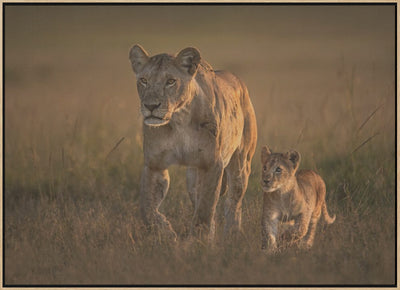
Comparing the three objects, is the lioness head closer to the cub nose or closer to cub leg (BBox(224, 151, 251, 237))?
the cub nose

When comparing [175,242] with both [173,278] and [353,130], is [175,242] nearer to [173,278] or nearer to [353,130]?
[173,278]

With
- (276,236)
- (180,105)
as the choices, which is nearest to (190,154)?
(180,105)

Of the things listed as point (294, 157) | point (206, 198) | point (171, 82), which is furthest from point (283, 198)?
point (171, 82)

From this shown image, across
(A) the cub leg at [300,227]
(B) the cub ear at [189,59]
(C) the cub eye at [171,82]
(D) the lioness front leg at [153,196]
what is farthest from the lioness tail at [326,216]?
(C) the cub eye at [171,82]

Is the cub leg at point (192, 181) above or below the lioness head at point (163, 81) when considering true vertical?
below

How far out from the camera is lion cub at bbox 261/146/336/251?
263 inches

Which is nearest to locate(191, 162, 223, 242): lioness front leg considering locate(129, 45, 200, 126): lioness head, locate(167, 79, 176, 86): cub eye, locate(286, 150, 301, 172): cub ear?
locate(286, 150, 301, 172): cub ear

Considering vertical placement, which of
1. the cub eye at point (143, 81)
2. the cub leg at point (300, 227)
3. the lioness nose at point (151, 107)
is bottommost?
the cub leg at point (300, 227)

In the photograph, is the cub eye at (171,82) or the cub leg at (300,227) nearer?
the cub eye at (171,82)

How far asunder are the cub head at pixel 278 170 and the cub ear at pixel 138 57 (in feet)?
4.68

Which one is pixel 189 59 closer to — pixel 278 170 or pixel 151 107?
pixel 151 107

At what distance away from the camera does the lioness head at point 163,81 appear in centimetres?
615

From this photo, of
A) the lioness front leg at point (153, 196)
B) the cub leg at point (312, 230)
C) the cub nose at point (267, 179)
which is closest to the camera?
the cub nose at point (267, 179)

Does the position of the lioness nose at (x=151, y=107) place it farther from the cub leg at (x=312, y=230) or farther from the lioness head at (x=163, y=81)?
the cub leg at (x=312, y=230)
